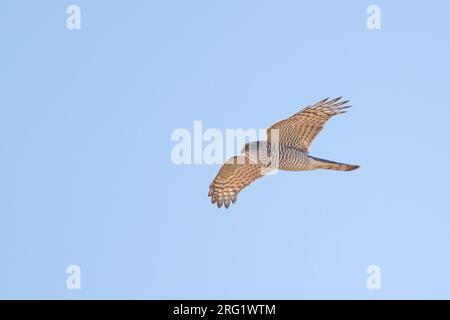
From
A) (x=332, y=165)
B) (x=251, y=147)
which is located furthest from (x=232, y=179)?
(x=332, y=165)

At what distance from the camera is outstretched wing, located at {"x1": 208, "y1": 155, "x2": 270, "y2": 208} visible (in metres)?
18.8

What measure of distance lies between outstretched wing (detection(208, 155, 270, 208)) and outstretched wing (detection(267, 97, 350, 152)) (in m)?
1.12

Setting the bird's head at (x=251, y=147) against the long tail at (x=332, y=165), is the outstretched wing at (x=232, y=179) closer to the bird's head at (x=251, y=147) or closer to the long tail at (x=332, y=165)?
the bird's head at (x=251, y=147)

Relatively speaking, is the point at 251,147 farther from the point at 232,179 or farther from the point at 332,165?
the point at 232,179

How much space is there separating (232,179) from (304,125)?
7.54ft

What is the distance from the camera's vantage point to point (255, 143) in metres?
17.6

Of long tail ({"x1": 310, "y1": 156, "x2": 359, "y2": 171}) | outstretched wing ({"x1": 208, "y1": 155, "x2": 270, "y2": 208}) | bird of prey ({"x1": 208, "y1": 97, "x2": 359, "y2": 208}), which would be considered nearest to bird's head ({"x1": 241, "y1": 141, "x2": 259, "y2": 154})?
Answer: bird of prey ({"x1": 208, "y1": 97, "x2": 359, "y2": 208})

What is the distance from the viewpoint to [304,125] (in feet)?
58.1

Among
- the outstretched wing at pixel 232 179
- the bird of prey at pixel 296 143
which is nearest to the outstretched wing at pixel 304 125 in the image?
the bird of prey at pixel 296 143

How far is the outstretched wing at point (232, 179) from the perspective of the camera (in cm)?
1877

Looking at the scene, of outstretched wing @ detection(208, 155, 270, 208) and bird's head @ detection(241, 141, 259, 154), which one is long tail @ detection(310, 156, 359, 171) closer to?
bird's head @ detection(241, 141, 259, 154)
